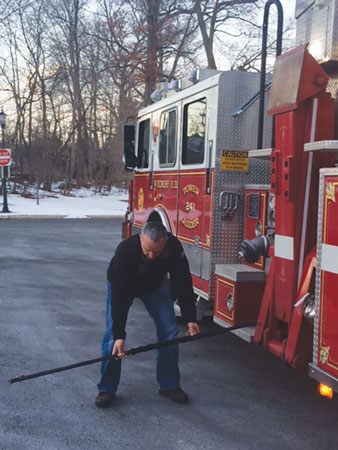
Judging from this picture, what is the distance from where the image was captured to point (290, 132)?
4.06 metres

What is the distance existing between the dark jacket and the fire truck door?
1.34 meters

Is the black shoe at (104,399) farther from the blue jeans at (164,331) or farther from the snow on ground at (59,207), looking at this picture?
the snow on ground at (59,207)

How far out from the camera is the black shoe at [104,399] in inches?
168

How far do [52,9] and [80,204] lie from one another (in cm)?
1234

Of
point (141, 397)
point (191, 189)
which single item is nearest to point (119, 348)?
point (141, 397)

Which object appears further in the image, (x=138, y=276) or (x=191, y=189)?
(x=191, y=189)

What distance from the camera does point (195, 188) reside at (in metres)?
5.95

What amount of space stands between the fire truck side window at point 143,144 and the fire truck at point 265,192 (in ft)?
1.36

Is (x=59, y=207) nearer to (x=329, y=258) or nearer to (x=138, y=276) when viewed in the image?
(x=138, y=276)

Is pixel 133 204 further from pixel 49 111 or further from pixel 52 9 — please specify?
pixel 49 111

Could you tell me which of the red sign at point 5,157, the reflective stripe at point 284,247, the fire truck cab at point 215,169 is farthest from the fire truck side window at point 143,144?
the red sign at point 5,157

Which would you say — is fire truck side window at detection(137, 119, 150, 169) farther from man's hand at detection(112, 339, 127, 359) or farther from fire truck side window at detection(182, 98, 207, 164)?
man's hand at detection(112, 339, 127, 359)

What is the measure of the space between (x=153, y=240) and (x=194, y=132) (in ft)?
8.13

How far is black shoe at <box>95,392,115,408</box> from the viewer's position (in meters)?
4.27
